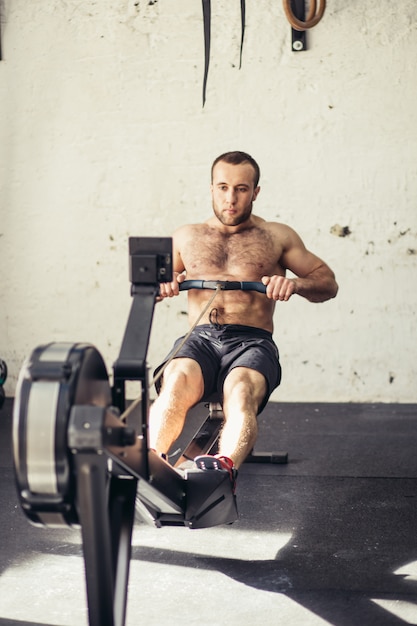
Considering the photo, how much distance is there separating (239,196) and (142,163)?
5.64ft

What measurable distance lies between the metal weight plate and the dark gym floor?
1.92ft

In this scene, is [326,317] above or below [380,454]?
above

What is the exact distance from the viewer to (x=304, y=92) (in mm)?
4449

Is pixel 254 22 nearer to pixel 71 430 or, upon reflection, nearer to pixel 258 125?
pixel 258 125

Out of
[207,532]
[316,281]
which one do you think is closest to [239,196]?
[316,281]

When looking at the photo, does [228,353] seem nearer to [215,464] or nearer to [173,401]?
[173,401]

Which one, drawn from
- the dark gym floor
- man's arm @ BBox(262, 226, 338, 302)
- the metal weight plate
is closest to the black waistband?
man's arm @ BBox(262, 226, 338, 302)

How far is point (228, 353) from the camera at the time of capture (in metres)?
2.93

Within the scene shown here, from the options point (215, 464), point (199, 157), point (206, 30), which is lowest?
point (215, 464)

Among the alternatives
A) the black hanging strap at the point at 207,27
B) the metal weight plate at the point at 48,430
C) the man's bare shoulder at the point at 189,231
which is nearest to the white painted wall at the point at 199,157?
the black hanging strap at the point at 207,27

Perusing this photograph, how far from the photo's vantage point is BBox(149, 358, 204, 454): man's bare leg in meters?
2.49

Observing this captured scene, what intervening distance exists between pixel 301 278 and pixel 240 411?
0.64 m

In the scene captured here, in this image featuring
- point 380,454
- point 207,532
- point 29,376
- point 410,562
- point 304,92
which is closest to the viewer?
point 29,376

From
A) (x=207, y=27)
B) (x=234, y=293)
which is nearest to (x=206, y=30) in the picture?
(x=207, y=27)
